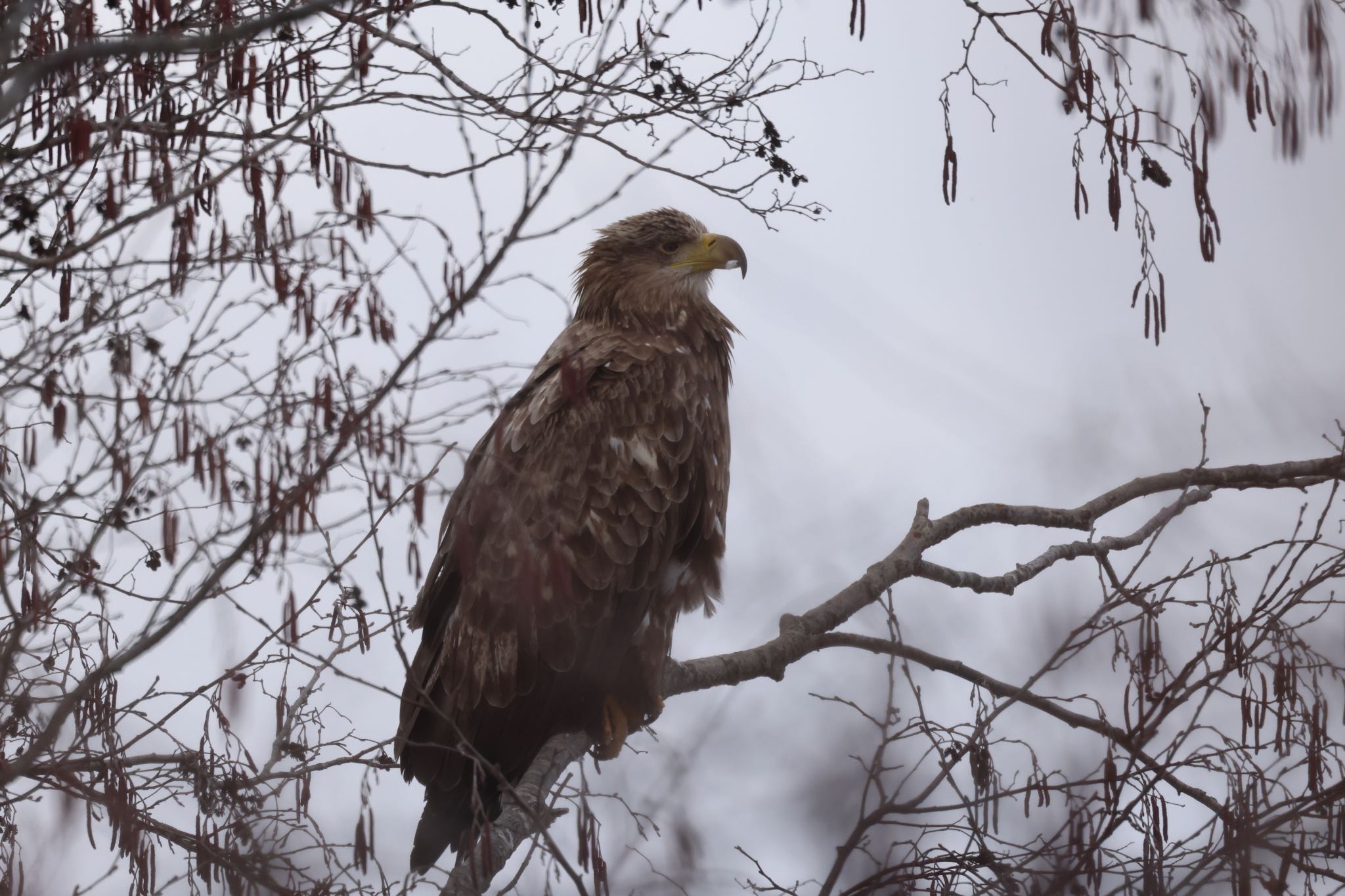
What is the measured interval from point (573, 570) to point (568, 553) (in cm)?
10

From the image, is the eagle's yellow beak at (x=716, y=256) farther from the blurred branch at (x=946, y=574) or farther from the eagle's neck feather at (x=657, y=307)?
the blurred branch at (x=946, y=574)

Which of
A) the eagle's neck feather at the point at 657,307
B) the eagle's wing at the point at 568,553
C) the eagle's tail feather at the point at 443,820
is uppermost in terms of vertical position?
the eagle's neck feather at the point at 657,307

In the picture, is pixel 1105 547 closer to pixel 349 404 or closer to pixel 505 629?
pixel 505 629

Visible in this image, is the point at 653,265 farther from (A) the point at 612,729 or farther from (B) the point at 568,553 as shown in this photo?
(A) the point at 612,729

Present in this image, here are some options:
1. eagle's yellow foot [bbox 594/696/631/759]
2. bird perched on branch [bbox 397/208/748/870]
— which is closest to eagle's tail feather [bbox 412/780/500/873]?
bird perched on branch [bbox 397/208/748/870]

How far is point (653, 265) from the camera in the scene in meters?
5.86

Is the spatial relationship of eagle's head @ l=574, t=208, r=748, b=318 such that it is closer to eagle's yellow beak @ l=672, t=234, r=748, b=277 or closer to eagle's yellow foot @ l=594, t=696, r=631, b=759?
eagle's yellow beak @ l=672, t=234, r=748, b=277

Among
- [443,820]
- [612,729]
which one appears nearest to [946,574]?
[612,729]

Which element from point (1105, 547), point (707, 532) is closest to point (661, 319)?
point (707, 532)

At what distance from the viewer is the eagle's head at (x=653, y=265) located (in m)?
5.77

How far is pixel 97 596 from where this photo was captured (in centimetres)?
402

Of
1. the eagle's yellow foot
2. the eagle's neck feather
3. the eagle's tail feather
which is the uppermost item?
the eagle's neck feather

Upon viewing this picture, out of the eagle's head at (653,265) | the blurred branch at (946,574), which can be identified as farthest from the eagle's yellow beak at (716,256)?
the blurred branch at (946,574)

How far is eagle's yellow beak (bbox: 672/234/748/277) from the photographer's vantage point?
5.75 m
